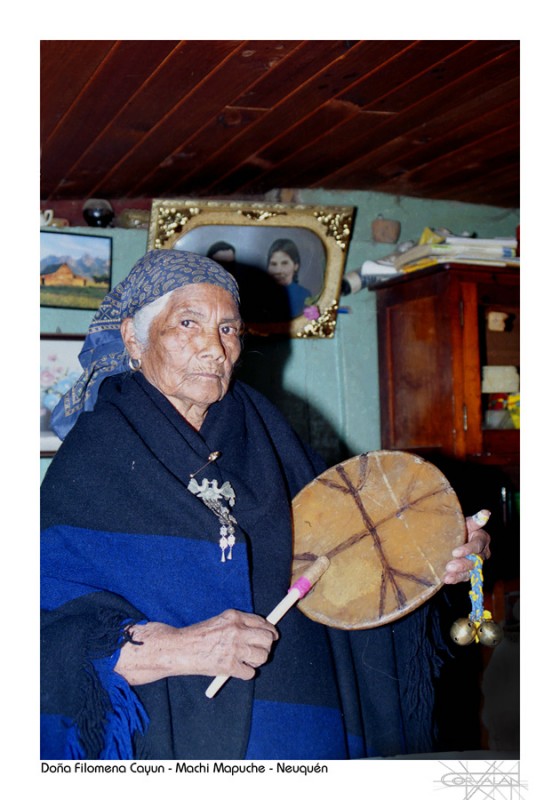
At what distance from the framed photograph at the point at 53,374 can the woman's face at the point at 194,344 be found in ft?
5.27

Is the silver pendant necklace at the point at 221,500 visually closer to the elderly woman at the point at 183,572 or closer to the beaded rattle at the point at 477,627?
the elderly woman at the point at 183,572

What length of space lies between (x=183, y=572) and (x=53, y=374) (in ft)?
6.05

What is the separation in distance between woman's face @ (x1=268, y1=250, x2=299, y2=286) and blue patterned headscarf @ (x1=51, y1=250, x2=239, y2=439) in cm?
165

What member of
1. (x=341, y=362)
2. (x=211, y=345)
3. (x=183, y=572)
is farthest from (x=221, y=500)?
(x=341, y=362)

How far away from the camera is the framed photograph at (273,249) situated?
314 centimetres

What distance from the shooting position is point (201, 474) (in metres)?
1.55

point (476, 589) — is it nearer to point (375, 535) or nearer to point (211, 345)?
point (375, 535)

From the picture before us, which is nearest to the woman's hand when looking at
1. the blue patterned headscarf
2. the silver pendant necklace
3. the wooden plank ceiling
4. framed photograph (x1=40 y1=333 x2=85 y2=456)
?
the silver pendant necklace

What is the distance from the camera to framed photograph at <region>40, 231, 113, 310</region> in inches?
124

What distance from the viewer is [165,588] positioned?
1.45 metres

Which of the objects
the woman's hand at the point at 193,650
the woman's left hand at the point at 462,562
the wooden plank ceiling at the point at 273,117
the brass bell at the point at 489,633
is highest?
the wooden plank ceiling at the point at 273,117

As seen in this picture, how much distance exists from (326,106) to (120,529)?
1540 mm

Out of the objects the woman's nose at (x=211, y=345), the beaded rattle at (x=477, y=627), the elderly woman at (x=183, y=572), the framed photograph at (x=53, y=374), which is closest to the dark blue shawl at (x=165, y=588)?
the elderly woman at (x=183, y=572)
